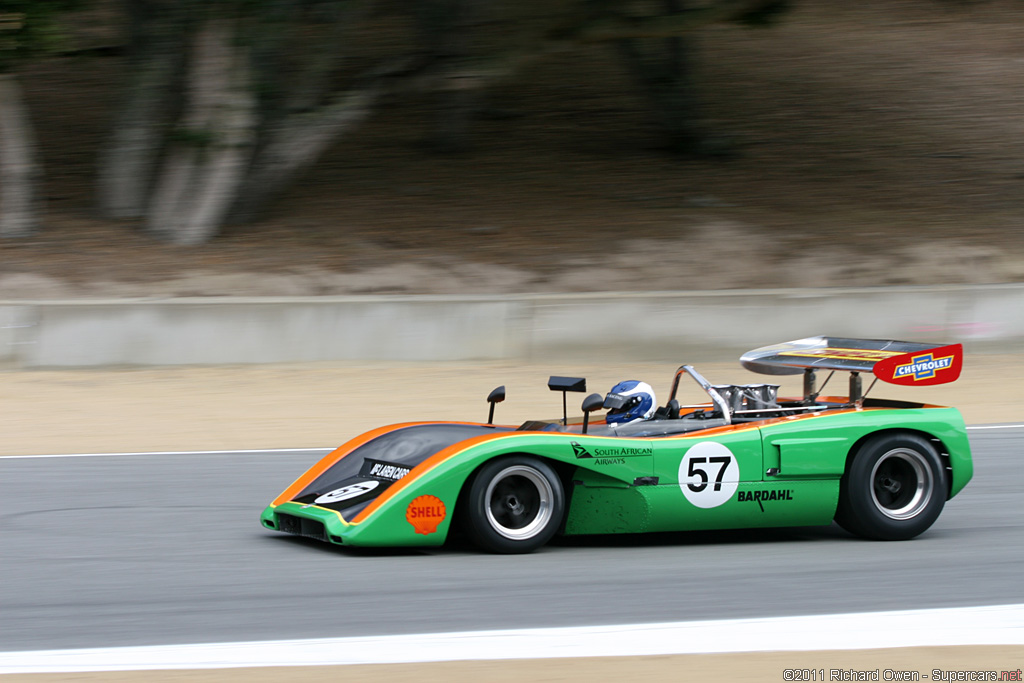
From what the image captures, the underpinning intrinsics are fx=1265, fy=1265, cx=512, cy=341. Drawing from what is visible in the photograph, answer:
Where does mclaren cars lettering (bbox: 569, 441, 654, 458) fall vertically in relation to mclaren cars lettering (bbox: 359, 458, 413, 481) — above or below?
above

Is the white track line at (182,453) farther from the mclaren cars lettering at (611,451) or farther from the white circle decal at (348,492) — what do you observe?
the mclaren cars lettering at (611,451)

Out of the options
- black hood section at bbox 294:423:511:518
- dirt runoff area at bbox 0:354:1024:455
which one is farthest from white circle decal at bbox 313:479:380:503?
dirt runoff area at bbox 0:354:1024:455

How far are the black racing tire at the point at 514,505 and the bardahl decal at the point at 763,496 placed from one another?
975 millimetres

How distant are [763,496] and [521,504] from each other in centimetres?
131

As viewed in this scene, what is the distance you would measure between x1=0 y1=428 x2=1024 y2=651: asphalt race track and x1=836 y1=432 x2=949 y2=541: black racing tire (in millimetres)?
111

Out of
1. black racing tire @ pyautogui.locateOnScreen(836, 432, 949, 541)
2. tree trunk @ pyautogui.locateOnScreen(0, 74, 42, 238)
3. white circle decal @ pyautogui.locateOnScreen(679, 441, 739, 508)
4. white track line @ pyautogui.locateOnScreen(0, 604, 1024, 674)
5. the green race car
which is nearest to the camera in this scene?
white track line @ pyautogui.locateOnScreen(0, 604, 1024, 674)

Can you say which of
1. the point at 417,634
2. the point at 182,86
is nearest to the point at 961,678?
the point at 417,634

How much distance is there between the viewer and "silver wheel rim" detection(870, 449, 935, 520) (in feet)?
23.0

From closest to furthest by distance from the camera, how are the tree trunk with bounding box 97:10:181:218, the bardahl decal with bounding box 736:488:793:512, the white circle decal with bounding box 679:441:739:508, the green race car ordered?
the green race car, the white circle decal with bounding box 679:441:739:508, the bardahl decal with bounding box 736:488:793:512, the tree trunk with bounding box 97:10:181:218

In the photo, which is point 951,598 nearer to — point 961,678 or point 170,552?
point 961,678

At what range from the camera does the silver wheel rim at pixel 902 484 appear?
700 centimetres

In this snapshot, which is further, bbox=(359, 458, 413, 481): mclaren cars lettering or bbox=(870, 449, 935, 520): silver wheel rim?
bbox=(870, 449, 935, 520): silver wheel rim

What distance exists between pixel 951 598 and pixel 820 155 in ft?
61.0

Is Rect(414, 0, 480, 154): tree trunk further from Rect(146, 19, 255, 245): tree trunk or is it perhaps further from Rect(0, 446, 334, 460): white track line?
Rect(0, 446, 334, 460): white track line
